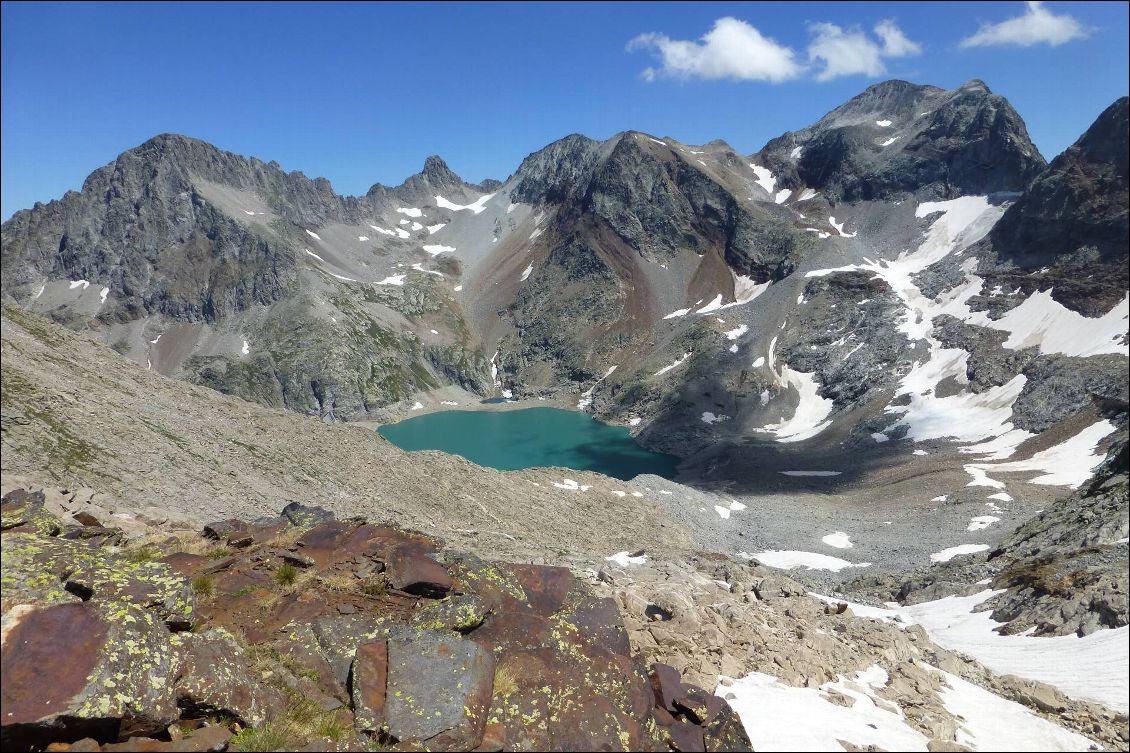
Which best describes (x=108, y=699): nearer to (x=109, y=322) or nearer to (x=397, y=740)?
(x=397, y=740)

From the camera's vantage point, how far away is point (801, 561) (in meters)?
48.1

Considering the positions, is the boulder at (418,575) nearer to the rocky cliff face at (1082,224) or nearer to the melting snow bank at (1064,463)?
the melting snow bank at (1064,463)

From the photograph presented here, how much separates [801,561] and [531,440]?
7841 cm

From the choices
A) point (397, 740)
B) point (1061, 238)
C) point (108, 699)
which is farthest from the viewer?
point (1061, 238)

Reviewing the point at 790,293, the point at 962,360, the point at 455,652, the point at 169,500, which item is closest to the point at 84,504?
the point at 169,500

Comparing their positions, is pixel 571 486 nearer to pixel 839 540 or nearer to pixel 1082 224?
pixel 839 540

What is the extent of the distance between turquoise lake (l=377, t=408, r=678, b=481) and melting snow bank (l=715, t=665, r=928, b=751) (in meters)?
75.8

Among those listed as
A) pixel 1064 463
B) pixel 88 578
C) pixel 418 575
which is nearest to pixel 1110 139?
pixel 1064 463

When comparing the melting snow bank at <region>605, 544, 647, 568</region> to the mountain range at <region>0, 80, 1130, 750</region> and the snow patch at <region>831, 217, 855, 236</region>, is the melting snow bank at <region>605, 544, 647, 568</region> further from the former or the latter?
the snow patch at <region>831, 217, 855, 236</region>

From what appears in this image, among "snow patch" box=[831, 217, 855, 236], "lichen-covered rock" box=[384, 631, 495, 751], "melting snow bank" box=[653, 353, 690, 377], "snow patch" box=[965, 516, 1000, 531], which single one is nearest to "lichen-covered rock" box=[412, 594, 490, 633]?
"lichen-covered rock" box=[384, 631, 495, 751]

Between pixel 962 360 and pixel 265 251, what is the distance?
179m

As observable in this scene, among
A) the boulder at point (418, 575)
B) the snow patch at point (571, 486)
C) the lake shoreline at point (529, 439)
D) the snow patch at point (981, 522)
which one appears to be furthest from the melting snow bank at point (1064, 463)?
the boulder at point (418, 575)

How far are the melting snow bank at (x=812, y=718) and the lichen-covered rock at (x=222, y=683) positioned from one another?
926 cm

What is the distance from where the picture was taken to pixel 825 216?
546 feet
